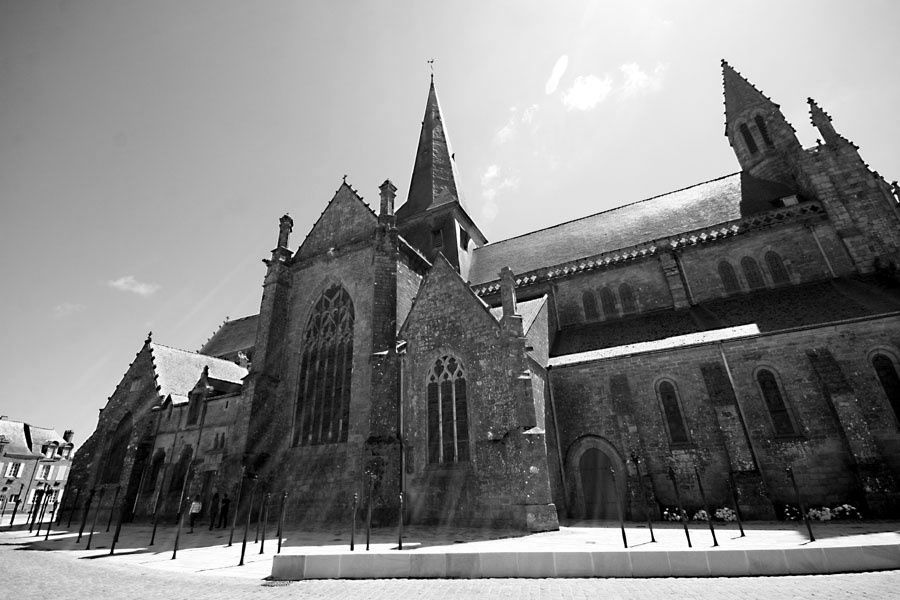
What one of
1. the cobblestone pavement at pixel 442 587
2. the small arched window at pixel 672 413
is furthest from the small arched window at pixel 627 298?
the cobblestone pavement at pixel 442 587

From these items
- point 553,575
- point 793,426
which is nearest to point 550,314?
point 793,426

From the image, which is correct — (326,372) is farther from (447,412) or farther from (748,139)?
(748,139)

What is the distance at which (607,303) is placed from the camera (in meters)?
21.7

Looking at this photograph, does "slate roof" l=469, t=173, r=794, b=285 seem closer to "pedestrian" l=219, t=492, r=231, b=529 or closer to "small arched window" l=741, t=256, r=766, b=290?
"small arched window" l=741, t=256, r=766, b=290

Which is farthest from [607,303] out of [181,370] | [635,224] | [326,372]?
[181,370]

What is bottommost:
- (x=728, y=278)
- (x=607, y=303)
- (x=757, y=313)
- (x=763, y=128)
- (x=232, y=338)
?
(x=757, y=313)

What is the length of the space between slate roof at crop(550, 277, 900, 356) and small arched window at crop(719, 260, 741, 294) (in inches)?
18.8

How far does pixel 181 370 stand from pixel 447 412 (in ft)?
74.2

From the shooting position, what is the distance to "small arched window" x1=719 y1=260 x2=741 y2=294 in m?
19.5

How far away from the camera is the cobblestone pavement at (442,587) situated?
18.7 feet

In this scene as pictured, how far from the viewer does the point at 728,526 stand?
12484 millimetres

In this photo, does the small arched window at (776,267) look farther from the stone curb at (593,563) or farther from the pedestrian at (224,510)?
the pedestrian at (224,510)

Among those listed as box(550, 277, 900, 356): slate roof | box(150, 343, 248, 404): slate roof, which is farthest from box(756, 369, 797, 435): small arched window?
box(150, 343, 248, 404): slate roof

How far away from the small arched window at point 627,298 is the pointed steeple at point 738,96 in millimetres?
15302
